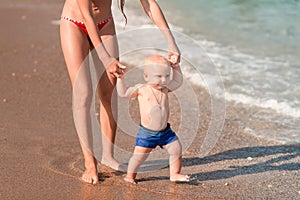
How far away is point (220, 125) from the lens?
252 inches

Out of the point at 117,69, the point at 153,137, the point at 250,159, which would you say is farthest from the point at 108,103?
the point at 250,159

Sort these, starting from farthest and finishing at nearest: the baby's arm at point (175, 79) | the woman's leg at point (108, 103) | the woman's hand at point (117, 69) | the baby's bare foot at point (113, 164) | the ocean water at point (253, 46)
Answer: the ocean water at point (253, 46) → the baby's bare foot at point (113, 164) → the woman's leg at point (108, 103) → the baby's arm at point (175, 79) → the woman's hand at point (117, 69)

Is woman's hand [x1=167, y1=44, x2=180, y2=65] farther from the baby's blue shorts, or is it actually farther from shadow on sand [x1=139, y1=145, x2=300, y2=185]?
shadow on sand [x1=139, y1=145, x2=300, y2=185]

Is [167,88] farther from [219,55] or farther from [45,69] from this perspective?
[219,55]

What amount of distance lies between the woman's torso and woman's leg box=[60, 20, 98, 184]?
0.21 ft

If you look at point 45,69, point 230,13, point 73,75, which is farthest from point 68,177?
point 230,13

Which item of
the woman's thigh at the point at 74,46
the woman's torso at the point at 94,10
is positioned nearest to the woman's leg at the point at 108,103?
the woman's torso at the point at 94,10

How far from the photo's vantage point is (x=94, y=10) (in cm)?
475

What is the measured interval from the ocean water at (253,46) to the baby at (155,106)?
63.6 inches

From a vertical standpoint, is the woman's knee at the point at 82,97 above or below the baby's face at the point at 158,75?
below

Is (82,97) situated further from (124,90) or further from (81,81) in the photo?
(124,90)

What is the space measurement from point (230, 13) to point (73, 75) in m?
9.29

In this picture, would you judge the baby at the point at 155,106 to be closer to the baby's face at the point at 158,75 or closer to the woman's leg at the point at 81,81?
the baby's face at the point at 158,75

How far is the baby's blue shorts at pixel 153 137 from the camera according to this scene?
15.0 feet
